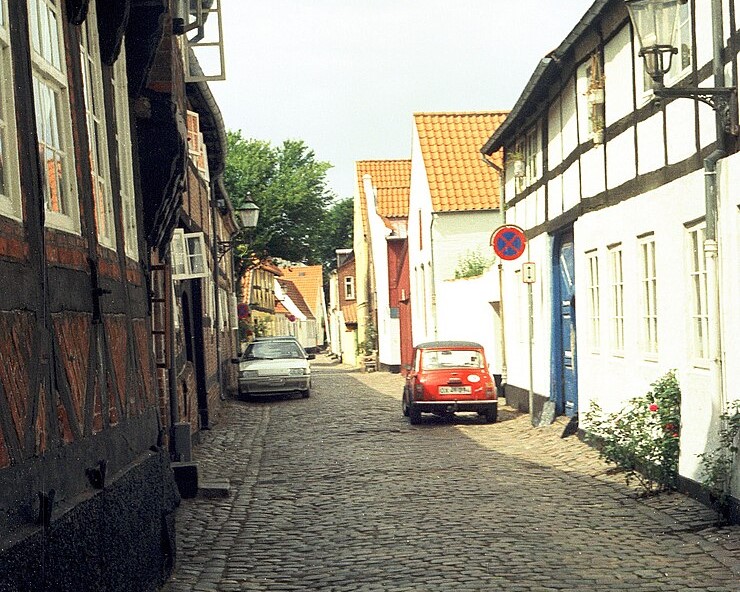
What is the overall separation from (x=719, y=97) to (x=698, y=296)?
2108mm

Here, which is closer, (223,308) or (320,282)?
(223,308)

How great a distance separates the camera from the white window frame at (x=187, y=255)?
17.7m

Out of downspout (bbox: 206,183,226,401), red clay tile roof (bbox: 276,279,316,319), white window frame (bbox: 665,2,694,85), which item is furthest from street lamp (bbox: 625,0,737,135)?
red clay tile roof (bbox: 276,279,316,319)

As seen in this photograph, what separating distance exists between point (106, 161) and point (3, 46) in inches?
112

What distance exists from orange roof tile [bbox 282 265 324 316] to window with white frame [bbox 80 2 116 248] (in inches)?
3784

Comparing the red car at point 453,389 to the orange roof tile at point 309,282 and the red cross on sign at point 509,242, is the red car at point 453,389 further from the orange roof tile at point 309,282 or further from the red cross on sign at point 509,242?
the orange roof tile at point 309,282

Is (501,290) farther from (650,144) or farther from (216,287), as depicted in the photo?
(650,144)

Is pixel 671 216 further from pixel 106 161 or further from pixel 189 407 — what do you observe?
pixel 189 407

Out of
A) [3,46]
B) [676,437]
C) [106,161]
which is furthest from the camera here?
[676,437]

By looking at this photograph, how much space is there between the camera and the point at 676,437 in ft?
40.0

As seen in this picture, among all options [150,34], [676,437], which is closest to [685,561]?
[676,437]

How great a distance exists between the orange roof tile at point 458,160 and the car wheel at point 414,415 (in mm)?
13333

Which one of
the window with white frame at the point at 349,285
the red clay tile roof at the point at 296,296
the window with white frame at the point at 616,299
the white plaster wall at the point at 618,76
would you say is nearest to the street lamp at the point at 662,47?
the white plaster wall at the point at 618,76

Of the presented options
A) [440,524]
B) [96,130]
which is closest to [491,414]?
[440,524]
